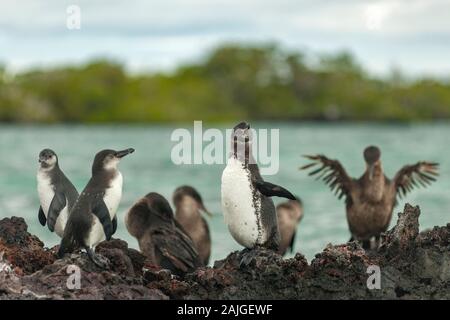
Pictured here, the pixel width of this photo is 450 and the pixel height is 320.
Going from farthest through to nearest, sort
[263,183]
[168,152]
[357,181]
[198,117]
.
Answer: [198,117], [168,152], [357,181], [263,183]

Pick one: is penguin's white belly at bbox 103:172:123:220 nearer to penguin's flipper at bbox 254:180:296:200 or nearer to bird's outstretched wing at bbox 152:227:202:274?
penguin's flipper at bbox 254:180:296:200

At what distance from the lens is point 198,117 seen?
84375mm

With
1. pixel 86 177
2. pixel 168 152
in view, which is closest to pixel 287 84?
pixel 168 152

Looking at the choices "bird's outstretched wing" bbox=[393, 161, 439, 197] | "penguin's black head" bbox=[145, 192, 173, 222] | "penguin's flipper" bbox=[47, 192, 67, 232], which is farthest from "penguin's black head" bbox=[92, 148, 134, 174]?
"bird's outstretched wing" bbox=[393, 161, 439, 197]

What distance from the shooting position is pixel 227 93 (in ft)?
305

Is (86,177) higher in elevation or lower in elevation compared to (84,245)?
higher

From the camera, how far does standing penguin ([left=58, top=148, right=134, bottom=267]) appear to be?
5.97 metres

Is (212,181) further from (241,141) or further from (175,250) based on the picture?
(241,141)

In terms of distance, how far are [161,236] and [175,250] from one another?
250 millimetres

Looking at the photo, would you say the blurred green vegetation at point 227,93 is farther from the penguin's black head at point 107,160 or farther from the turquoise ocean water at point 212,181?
the penguin's black head at point 107,160

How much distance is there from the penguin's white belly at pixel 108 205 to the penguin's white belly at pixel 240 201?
0.64 metres

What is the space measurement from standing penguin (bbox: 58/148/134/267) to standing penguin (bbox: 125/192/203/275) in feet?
3.94
